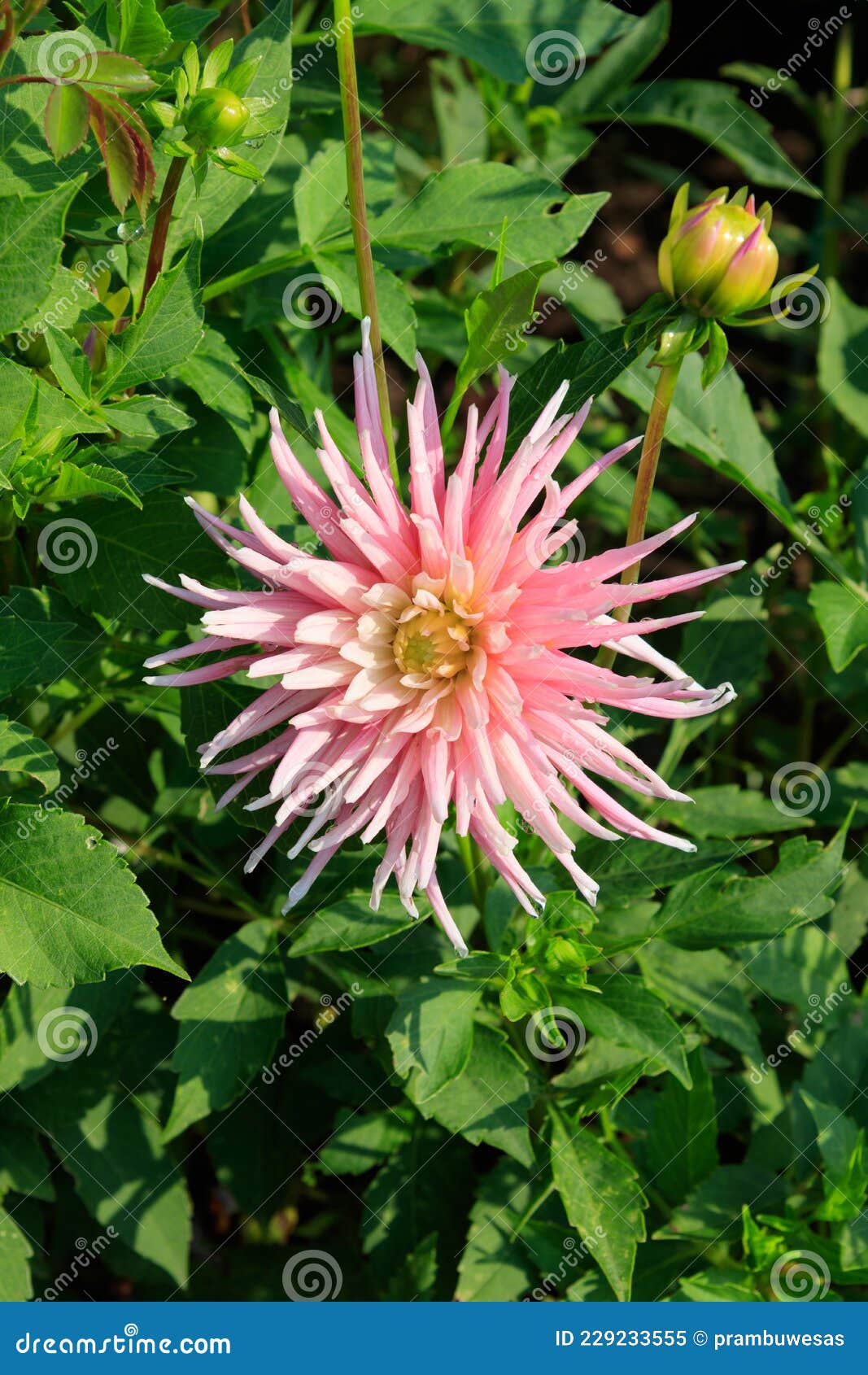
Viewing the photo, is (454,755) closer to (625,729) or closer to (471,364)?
(471,364)

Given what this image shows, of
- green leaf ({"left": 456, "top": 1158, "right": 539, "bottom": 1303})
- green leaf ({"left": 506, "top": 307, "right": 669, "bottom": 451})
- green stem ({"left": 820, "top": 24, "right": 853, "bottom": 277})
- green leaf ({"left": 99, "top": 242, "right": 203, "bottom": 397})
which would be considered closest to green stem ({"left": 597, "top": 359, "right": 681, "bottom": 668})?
green leaf ({"left": 506, "top": 307, "right": 669, "bottom": 451})

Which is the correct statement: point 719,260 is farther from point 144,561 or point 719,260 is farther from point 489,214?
point 144,561

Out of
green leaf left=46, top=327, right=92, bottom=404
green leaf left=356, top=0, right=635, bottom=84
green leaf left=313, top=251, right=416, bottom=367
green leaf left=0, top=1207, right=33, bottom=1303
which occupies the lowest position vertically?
green leaf left=0, top=1207, right=33, bottom=1303

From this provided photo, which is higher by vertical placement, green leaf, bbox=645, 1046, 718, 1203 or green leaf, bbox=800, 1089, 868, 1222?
green leaf, bbox=800, 1089, 868, 1222

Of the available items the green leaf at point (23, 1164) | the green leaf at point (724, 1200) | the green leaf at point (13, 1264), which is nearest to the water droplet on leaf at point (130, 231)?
the green leaf at point (23, 1164)

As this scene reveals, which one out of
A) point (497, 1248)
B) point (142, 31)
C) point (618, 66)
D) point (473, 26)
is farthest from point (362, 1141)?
point (618, 66)

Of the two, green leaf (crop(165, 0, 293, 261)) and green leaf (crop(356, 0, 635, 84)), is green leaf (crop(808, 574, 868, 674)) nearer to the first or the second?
green leaf (crop(356, 0, 635, 84))
